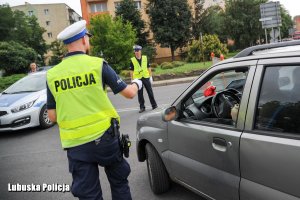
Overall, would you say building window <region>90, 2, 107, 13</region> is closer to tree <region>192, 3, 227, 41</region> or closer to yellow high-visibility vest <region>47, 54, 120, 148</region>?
tree <region>192, 3, 227, 41</region>

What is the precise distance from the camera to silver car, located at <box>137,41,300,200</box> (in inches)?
85.6

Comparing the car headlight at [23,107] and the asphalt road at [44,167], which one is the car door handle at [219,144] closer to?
the asphalt road at [44,167]

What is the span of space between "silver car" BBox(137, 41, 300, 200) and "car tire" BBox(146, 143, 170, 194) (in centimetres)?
23

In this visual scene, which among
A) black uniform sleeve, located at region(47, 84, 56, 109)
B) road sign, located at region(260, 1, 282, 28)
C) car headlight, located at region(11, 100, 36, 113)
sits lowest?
car headlight, located at region(11, 100, 36, 113)

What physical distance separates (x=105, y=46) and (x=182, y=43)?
14448 millimetres

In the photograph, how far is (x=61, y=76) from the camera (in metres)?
2.70

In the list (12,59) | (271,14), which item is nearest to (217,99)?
(271,14)

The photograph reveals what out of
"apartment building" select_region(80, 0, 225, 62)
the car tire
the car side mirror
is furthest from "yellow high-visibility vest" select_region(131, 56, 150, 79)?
"apartment building" select_region(80, 0, 225, 62)

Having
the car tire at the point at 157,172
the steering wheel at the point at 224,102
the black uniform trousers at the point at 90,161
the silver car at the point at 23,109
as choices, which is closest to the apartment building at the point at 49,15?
the silver car at the point at 23,109

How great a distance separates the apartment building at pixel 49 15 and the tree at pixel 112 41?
50.5 metres

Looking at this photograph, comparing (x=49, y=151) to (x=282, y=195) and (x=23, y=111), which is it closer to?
(x=23, y=111)

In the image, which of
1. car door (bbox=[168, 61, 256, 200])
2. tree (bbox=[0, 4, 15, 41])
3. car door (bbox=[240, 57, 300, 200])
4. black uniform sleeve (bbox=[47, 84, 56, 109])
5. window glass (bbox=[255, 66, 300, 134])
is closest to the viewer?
car door (bbox=[240, 57, 300, 200])

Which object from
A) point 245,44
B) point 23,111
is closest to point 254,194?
point 23,111

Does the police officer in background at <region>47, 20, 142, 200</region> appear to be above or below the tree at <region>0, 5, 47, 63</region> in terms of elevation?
below
